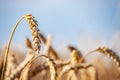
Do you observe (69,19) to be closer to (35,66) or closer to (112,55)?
(35,66)

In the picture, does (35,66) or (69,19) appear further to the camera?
(69,19)

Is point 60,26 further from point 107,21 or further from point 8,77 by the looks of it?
point 8,77

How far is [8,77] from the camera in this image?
0.90 metres

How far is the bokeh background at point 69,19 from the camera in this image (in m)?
2.32

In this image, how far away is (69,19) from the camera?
273 centimetres

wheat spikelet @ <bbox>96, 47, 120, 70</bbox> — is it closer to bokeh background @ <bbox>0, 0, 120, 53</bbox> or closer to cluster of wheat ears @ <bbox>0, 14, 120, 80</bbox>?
cluster of wheat ears @ <bbox>0, 14, 120, 80</bbox>

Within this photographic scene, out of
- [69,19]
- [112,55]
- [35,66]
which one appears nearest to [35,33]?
[112,55]

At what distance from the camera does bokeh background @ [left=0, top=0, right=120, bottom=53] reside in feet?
7.60

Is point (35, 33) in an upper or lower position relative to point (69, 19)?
lower

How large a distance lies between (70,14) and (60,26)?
11cm

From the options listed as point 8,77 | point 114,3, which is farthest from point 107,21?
point 8,77

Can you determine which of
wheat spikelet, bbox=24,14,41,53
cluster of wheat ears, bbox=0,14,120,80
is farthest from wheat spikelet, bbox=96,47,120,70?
wheat spikelet, bbox=24,14,41,53

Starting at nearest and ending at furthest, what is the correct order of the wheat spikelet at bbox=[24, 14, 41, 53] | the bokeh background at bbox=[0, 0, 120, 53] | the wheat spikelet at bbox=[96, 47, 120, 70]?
the wheat spikelet at bbox=[24, 14, 41, 53] → the wheat spikelet at bbox=[96, 47, 120, 70] → the bokeh background at bbox=[0, 0, 120, 53]

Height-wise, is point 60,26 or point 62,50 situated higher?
point 60,26
